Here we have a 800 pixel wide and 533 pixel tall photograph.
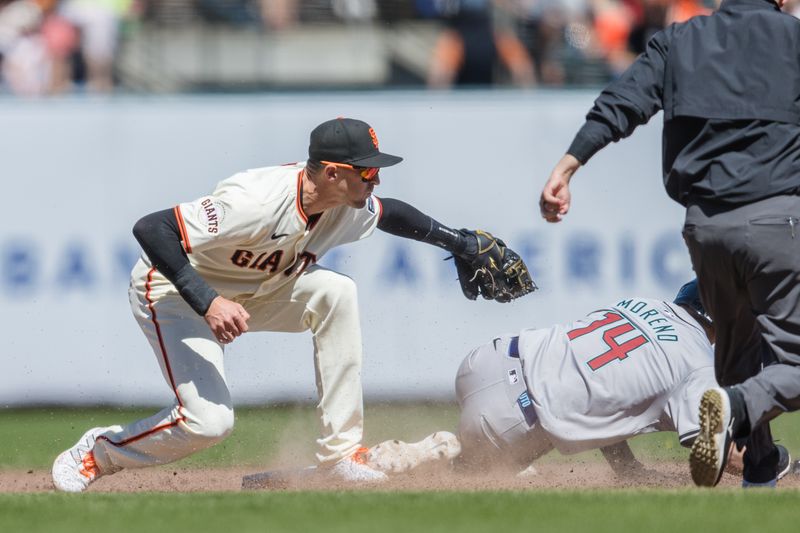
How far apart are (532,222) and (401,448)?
380 centimetres

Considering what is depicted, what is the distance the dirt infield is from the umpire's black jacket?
1644 mm

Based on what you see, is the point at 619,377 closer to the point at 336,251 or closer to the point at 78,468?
the point at 78,468

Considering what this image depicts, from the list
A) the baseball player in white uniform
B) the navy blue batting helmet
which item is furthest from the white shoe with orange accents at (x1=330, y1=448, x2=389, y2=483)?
the navy blue batting helmet

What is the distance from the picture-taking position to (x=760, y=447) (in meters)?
5.78

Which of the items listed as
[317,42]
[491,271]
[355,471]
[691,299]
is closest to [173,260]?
Result: [355,471]

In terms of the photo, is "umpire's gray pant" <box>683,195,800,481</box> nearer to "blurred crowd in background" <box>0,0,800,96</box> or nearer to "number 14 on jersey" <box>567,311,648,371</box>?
"number 14 on jersey" <box>567,311,648,371</box>

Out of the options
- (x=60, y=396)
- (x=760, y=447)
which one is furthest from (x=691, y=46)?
(x=60, y=396)

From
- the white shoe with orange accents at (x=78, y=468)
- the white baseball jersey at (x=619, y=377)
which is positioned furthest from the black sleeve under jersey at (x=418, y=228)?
the white shoe with orange accents at (x=78, y=468)

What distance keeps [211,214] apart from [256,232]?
0.76 ft

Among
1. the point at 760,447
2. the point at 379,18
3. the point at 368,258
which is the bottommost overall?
the point at 368,258

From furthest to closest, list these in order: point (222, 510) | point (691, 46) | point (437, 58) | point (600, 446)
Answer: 1. point (437, 58)
2. point (600, 446)
3. point (691, 46)
4. point (222, 510)

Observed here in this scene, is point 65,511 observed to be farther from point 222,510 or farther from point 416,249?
point 416,249

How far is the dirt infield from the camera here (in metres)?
6.38

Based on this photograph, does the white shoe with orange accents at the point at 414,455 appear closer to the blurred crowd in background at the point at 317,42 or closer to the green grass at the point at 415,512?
the green grass at the point at 415,512
